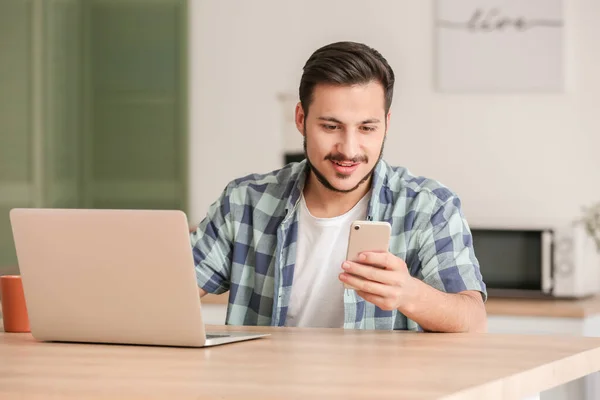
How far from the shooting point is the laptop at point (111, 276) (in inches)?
65.8

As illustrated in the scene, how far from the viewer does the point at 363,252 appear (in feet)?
5.86

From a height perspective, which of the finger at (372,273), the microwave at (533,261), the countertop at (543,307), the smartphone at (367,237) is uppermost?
the smartphone at (367,237)

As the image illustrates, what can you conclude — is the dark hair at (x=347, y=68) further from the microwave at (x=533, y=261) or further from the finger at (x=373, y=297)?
the microwave at (x=533, y=261)

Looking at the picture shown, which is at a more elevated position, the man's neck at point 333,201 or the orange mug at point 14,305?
the man's neck at point 333,201

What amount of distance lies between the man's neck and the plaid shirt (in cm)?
4

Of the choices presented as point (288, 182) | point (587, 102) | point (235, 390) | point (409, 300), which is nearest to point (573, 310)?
Answer: point (587, 102)

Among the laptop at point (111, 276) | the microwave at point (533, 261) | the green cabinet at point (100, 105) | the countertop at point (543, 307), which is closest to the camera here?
the laptop at point (111, 276)

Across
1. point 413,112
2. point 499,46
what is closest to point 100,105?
point 413,112

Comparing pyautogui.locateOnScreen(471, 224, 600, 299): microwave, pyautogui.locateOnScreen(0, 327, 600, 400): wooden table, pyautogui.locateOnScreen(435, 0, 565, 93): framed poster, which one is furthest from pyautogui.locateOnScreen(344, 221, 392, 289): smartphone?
pyautogui.locateOnScreen(435, 0, 565, 93): framed poster

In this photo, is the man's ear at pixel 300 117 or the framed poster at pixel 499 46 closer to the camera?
the man's ear at pixel 300 117

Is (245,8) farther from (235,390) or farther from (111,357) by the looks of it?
(235,390)

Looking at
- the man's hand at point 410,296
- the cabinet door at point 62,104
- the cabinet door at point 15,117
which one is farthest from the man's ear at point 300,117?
the cabinet door at point 62,104

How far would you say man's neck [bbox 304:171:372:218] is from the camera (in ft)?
7.73

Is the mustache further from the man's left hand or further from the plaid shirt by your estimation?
the man's left hand
